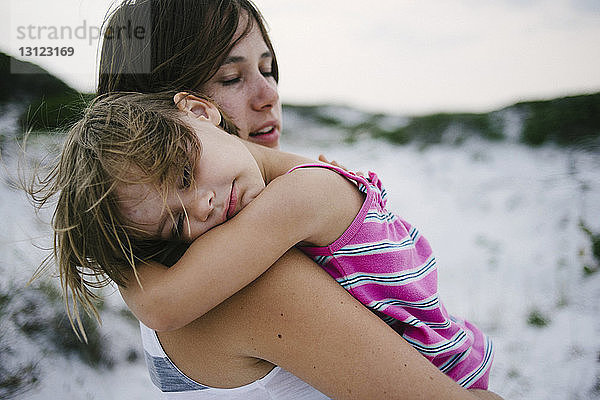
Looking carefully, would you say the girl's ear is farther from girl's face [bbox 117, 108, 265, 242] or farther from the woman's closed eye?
the woman's closed eye

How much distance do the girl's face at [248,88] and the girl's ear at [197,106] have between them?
0.19 m

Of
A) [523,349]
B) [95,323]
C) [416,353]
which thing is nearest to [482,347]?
[416,353]

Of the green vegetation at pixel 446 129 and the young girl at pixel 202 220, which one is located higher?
the young girl at pixel 202 220

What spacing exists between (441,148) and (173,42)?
2.07m

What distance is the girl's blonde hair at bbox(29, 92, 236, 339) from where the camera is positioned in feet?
3.08

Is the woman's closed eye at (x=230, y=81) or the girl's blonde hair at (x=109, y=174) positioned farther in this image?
the woman's closed eye at (x=230, y=81)

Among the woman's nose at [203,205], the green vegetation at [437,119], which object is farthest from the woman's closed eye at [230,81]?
the green vegetation at [437,119]

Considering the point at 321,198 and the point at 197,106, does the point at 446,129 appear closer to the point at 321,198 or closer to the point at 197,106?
the point at 197,106

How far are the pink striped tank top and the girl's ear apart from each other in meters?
0.26

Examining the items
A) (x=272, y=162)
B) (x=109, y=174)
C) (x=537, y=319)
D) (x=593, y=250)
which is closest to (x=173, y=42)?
(x=272, y=162)

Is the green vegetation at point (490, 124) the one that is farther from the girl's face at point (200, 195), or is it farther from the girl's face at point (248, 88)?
the girl's face at point (200, 195)

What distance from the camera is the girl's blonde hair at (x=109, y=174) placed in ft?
3.08

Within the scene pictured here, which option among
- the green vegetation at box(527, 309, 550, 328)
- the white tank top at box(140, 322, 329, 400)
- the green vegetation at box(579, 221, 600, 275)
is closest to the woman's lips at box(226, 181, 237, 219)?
the white tank top at box(140, 322, 329, 400)

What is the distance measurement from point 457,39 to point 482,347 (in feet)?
9.43
